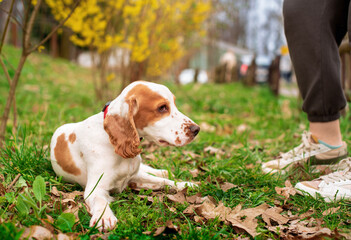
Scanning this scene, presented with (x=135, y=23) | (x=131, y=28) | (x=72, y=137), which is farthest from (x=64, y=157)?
(x=131, y=28)

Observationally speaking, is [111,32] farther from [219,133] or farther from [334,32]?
[334,32]

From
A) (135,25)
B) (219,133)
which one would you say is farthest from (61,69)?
(219,133)

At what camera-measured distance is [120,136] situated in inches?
74.2

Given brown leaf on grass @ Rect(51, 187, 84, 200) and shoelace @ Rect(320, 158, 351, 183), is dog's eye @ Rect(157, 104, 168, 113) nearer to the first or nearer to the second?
brown leaf on grass @ Rect(51, 187, 84, 200)

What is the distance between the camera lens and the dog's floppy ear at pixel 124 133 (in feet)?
6.17

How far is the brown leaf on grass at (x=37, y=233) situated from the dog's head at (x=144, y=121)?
0.56 m

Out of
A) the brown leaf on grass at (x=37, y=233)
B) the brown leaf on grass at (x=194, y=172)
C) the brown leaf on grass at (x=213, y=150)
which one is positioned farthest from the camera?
the brown leaf on grass at (x=213, y=150)

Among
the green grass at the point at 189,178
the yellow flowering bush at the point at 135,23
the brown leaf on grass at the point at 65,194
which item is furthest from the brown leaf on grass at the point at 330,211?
the yellow flowering bush at the point at 135,23

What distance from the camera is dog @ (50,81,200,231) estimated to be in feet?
6.19

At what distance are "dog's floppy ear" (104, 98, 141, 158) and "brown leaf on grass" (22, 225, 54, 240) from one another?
1.83 ft

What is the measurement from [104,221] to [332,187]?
1400mm

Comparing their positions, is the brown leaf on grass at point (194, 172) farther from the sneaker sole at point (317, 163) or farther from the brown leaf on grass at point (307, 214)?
the brown leaf on grass at point (307, 214)

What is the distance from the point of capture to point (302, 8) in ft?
7.65

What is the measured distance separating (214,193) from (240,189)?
20 centimetres
